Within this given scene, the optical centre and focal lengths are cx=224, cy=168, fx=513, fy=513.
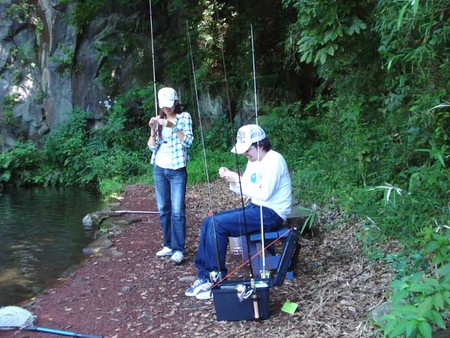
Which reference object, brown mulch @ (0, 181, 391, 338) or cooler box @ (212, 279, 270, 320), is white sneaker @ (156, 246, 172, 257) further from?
cooler box @ (212, 279, 270, 320)

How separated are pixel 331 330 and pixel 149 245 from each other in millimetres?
3227

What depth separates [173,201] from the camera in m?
5.21

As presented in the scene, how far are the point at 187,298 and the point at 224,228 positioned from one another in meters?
0.70

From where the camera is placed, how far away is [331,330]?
3.40 m

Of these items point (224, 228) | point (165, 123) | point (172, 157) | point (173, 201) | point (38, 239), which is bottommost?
point (38, 239)

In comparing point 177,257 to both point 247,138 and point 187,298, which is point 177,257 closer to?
point 187,298

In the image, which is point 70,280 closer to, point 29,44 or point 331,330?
point 331,330

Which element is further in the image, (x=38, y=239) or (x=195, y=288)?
(x=38, y=239)

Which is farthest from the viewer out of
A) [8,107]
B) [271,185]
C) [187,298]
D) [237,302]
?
[8,107]

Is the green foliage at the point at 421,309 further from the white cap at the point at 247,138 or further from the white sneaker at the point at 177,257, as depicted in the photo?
the white sneaker at the point at 177,257

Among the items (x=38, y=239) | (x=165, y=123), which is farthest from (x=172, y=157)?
(x=38, y=239)

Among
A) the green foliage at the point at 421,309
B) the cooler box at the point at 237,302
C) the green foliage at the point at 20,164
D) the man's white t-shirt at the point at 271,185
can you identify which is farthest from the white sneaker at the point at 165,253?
the green foliage at the point at 20,164

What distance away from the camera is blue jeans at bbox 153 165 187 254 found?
5176mm

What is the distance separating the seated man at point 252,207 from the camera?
13.9 feet
